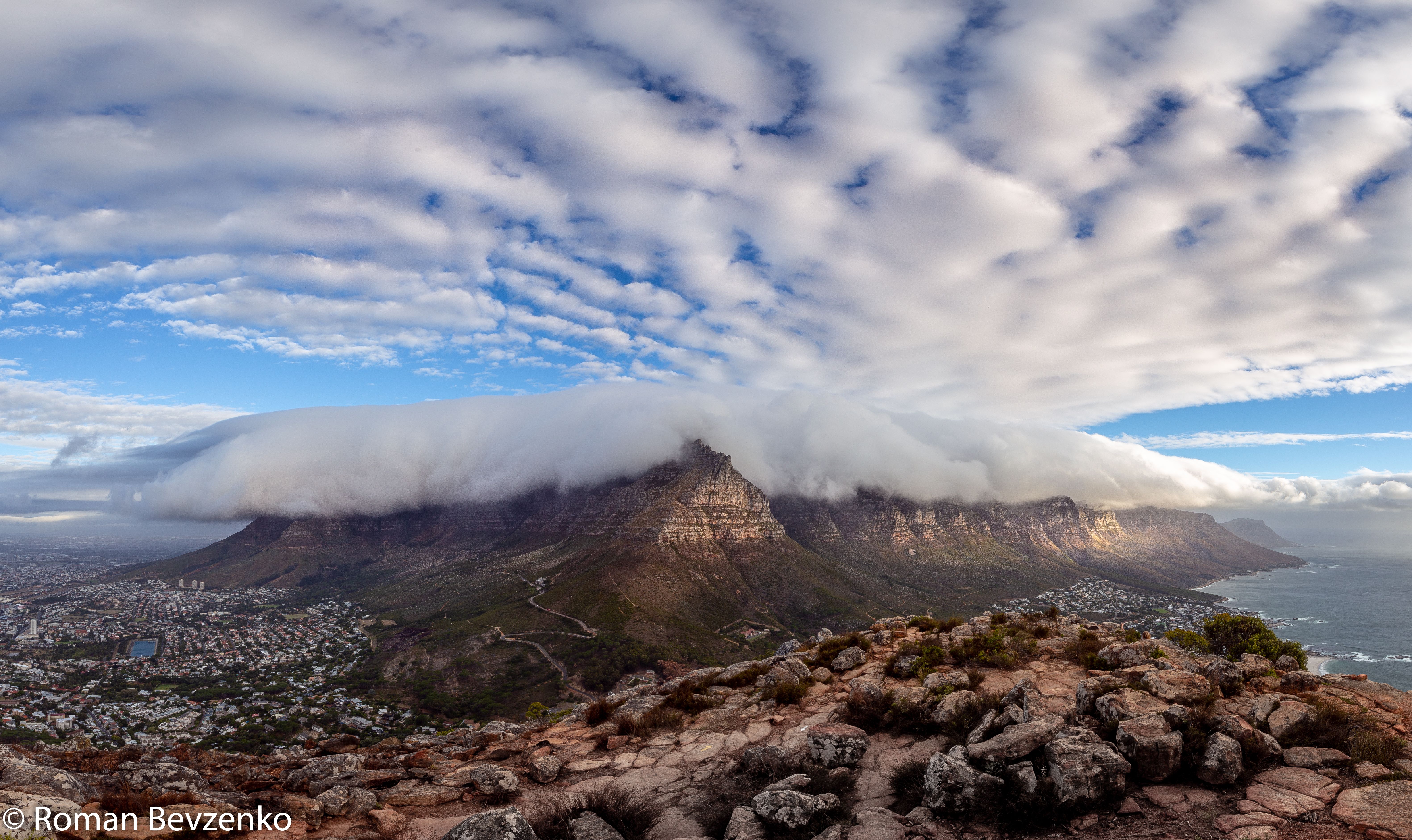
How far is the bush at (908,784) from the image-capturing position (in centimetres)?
1268

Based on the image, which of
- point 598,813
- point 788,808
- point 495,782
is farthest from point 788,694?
point 495,782

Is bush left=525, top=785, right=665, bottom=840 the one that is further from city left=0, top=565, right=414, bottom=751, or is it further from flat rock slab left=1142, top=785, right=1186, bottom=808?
city left=0, top=565, right=414, bottom=751

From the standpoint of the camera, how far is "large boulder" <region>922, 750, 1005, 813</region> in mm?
11555

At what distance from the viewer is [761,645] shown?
162m

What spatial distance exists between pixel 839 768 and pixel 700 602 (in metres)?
192

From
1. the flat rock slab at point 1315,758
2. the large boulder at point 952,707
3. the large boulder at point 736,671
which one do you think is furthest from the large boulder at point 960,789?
the large boulder at point 736,671

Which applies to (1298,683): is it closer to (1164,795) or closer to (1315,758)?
(1315,758)

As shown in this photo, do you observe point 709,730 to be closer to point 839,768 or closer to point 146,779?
point 839,768

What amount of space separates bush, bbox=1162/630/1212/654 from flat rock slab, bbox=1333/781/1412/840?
68.0 feet

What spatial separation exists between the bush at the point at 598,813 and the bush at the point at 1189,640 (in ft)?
98.7

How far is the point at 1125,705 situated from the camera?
567 inches

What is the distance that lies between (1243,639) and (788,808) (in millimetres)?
32621

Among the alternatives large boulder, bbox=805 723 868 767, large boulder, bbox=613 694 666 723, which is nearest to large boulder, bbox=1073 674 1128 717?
large boulder, bbox=805 723 868 767

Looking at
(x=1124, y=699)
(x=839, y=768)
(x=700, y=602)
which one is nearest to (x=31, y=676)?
(x=700, y=602)
